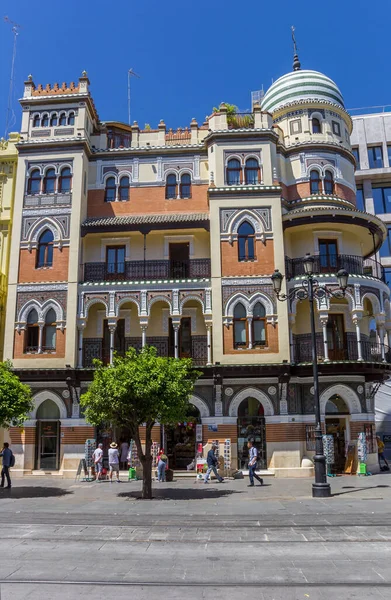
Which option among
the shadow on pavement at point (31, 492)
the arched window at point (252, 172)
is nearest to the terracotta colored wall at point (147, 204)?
the arched window at point (252, 172)

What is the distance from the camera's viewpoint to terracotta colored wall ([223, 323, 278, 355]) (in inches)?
965

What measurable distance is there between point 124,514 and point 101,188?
1894 cm

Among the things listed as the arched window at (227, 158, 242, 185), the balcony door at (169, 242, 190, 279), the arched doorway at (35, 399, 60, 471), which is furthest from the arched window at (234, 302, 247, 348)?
the arched doorway at (35, 399, 60, 471)

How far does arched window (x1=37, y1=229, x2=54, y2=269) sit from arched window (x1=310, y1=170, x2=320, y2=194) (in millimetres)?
14061

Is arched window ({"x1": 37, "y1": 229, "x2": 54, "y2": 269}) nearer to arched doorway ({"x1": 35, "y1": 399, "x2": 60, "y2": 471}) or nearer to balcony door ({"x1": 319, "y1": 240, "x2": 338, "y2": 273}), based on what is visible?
arched doorway ({"x1": 35, "y1": 399, "x2": 60, "y2": 471})

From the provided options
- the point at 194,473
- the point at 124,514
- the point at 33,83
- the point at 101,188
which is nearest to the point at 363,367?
the point at 194,473

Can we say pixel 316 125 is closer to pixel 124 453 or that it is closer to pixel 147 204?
pixel 147 204

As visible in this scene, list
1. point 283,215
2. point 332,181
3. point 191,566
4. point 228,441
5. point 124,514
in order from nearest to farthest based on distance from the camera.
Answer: point 191,566
point 124,514
point 228,441
point 283,215
point 332,181

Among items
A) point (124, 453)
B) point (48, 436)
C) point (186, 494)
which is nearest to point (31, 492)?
point (186, 494)

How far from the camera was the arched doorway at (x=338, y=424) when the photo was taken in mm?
24453

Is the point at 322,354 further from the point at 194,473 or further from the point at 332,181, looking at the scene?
the point at 332,181

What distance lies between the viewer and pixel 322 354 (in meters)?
24.5

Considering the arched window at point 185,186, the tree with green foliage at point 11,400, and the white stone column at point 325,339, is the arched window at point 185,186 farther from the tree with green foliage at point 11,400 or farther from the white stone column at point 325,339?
the tree with green foliage at point 11,400

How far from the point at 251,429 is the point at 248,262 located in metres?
8.00
